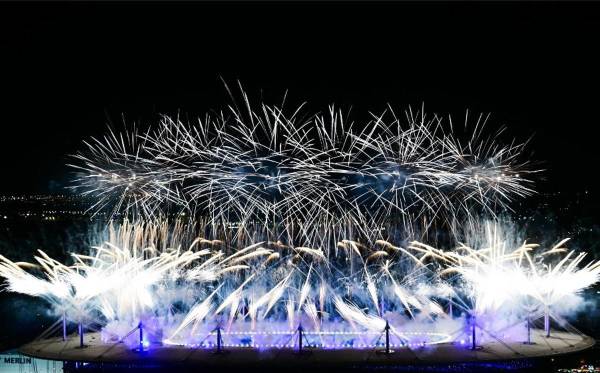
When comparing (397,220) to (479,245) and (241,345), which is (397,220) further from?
(241,345)

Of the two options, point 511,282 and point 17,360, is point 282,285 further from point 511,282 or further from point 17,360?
point 17,360

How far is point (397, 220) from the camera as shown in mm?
33094

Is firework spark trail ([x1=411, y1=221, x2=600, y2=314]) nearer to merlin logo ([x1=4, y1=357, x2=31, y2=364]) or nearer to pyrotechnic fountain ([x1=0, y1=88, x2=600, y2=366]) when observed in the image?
pyrotechnic fountain ([x1=0, y1=88, x2=600, y2=366])

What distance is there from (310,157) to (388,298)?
10155mm

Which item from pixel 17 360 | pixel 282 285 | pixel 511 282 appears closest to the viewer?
pixel 511 282

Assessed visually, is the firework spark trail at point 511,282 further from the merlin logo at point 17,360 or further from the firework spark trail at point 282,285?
the merlin logo at point 17,360

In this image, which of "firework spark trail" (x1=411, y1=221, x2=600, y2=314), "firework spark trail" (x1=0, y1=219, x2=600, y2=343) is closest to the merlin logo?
"firework spark trail" (x1=0, y1=219, x2=600, y2=343)

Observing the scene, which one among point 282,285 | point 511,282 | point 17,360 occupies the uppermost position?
point 282,285

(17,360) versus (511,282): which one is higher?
(511,282)

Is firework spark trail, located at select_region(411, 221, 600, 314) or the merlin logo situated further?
the merlin logo

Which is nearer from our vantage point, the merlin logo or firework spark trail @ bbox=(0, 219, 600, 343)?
firework spark trail @ bbox=(0, 219, 600, 343)

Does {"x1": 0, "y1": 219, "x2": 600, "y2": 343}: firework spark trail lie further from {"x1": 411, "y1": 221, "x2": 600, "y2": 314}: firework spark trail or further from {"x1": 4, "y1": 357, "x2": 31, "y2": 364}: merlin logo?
{"x1": 4, "y1": 357, "x2": 31, "y2": 364}: merlin logo

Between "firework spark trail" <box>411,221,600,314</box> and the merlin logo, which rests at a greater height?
"firework spark trail" <box>411,221,600,314</box>

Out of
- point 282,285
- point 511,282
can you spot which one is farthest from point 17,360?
point 511,282
